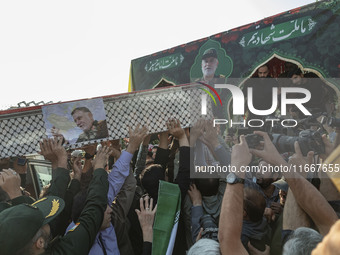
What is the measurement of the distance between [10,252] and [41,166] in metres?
2.47

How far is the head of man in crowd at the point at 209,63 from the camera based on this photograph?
4180mm

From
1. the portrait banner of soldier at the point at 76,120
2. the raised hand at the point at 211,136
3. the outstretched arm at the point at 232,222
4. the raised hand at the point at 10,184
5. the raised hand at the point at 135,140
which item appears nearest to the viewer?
the outstretched arm at the point at 232,222

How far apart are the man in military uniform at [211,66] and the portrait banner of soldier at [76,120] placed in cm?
217

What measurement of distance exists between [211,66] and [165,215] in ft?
9.53

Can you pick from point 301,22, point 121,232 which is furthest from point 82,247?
point 301,22

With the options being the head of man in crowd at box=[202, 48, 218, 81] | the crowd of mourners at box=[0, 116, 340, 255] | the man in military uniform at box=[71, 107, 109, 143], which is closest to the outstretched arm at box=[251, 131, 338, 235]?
the crowd of mourners at box=[0, 116, 340, 255]

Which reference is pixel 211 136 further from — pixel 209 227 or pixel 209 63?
pixel 209 63

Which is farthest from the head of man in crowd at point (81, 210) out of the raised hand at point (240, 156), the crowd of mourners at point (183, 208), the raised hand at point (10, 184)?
the raised hand at point (240, 156)

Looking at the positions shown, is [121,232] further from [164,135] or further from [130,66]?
[130,66]

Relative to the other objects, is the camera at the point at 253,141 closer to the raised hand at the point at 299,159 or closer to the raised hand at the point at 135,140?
the raised hand at the point at 299,159

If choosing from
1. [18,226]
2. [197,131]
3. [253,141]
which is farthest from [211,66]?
[18,226]

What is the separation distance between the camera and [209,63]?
422cm

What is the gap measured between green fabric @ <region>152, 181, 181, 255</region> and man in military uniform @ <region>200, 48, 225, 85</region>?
2.61 meters

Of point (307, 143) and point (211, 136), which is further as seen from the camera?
point (211, 136)
